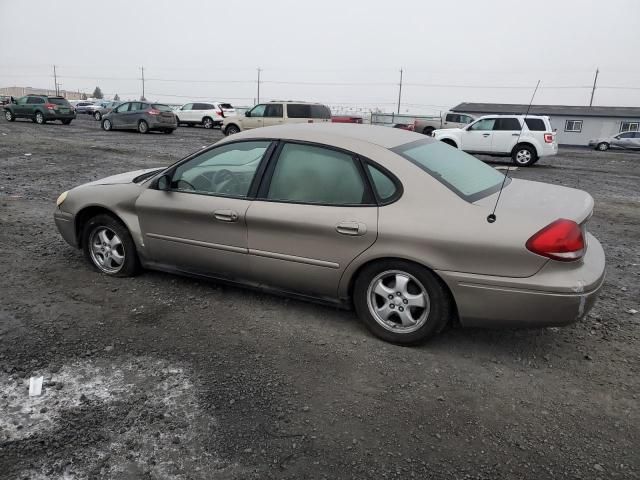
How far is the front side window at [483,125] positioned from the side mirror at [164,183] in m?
15.7

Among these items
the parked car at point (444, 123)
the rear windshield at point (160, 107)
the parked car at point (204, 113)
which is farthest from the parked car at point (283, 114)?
the parked car at point (204, 113)

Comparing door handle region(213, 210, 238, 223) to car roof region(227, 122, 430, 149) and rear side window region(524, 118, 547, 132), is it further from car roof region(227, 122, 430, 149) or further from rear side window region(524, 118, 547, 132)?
rear side window region(524, 118, 547, 132)

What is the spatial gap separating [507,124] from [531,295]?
16.1 m

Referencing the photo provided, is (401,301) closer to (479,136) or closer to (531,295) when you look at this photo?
(531,295)

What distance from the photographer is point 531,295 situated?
3012mm

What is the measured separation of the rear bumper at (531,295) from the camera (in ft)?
9.78

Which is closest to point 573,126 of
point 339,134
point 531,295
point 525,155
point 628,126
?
point 628,126

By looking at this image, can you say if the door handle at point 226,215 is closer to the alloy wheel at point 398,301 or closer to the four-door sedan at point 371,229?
the four-door sedan at point 371,229

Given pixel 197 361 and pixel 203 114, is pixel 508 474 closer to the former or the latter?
pixel 197 361

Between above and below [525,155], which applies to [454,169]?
above

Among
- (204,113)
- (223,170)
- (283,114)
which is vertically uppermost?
(283,114)

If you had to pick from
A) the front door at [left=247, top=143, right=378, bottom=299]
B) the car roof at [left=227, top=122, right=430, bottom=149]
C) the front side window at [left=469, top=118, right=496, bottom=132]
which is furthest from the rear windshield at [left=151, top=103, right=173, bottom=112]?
the front door at [left=247, top=143, right=378, bottom=299]

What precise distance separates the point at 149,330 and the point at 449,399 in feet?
7.16

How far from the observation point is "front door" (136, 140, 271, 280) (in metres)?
3.92
